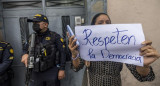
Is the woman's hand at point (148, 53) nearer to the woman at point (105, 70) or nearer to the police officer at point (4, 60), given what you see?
the woman at point (105, 70)

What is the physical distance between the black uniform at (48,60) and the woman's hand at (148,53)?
1.80 meters

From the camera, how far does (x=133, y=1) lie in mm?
2994

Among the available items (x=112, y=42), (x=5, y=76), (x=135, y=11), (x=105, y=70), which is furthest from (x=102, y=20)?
(x=5, y=76)

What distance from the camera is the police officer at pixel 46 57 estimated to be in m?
2.62

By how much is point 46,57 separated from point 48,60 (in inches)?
2.7

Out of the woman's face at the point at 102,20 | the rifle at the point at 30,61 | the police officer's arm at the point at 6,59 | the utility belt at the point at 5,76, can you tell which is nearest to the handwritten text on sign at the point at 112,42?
the woman's face at the point at 102,20

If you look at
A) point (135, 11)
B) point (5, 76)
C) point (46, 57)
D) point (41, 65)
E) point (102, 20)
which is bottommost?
point (5, 76)

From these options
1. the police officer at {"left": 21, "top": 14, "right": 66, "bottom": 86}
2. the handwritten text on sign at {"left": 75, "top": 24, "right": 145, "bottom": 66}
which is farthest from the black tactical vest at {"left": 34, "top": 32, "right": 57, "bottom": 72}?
the handwritten text on sign at {"left": 75, "top": 24, "right": 145, "bottom": 66}

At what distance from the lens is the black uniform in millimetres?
2635

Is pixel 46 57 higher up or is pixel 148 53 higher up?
pixel 148 53

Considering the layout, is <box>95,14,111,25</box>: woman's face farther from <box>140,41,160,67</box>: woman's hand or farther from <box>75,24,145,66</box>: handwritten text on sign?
<box>140,41,160,67</box>: woman's hand

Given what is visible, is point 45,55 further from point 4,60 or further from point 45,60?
point 4,60

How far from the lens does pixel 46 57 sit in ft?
8.69

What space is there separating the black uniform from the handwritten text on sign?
52.4 inches
